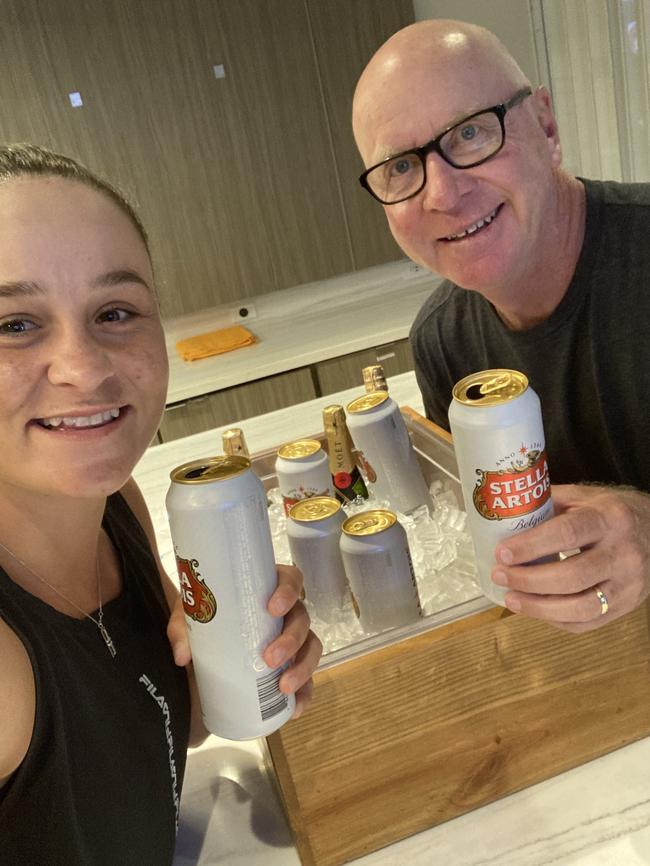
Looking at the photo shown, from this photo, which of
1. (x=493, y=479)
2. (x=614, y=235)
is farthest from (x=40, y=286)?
(x=614, y=235)

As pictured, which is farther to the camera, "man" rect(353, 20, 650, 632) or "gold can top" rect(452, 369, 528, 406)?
"man" rect(353, 20, 650, 632)

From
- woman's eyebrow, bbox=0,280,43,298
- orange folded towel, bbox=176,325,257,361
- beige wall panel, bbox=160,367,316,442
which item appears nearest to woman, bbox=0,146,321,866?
woman's eyebrow, bbox=0,280,43,298

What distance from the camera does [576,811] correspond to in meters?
0.75

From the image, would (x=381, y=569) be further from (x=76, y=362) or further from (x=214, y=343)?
(x=214, y=343)

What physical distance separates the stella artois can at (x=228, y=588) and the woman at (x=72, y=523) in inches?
0.8

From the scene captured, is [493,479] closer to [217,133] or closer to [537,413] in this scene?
[537,413]

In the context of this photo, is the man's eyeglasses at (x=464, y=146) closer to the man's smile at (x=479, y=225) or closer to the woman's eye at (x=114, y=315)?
the man's smile at (x=479, y=225)

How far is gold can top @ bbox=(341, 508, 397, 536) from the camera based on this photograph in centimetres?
83

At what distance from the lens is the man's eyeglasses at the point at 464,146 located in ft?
3.61

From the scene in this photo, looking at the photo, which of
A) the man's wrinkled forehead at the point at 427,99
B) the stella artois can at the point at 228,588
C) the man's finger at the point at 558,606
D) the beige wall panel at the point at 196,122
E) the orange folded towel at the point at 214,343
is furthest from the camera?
the orange folded towel at the point at 214,343

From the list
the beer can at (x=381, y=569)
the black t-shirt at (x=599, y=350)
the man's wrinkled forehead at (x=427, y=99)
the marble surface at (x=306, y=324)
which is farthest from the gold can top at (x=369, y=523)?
the marble surface at (x=306, y=324)

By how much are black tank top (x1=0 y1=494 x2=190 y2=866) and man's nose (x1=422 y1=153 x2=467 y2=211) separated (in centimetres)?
72

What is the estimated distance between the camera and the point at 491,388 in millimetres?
672

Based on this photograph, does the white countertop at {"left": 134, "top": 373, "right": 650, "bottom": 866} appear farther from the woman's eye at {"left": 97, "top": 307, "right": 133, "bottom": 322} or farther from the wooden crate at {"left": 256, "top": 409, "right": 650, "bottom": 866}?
the woman's eye at {"left": 97, "top": 307, "right": 133, "bottom": 322}
